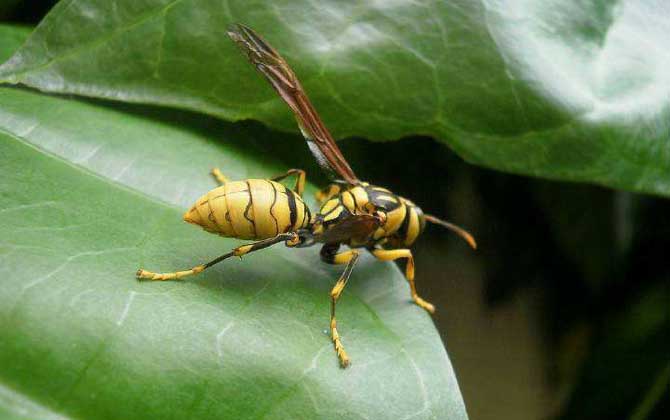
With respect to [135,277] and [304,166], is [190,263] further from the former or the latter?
[304,166]

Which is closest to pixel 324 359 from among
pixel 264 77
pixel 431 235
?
pixel 264 77

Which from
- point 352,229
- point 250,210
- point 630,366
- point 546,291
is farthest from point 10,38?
point 630,366

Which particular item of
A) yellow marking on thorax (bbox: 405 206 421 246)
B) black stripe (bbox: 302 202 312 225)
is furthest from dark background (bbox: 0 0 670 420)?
black stripe (bbox: 302 202 312 225)

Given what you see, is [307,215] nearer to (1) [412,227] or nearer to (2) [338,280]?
(2) [338,280]

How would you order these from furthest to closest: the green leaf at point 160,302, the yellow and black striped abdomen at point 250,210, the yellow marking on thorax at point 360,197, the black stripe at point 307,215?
1. the yellow marking on thorax at point 360,197
2. the black stripe at point 307,215
3. the yellow and black striped abdomen at point 250,210
4. the green leaf at point 160,302

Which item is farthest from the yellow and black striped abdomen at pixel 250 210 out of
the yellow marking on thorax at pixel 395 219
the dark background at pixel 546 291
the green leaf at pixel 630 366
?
the green leaf at pixel 630 366

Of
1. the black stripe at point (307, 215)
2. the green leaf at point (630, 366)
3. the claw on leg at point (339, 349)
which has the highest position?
the claw on leg at point (339, 349)

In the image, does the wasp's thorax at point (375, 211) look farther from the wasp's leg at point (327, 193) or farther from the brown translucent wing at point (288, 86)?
the brown translucent wing at point (288, 86)
